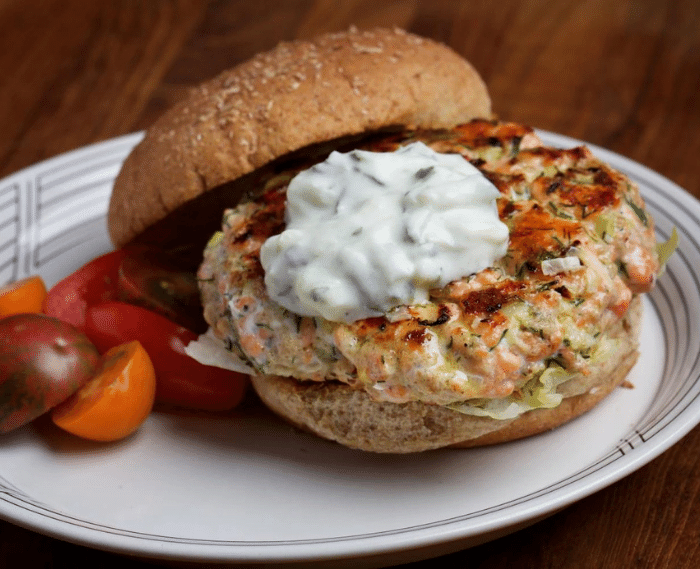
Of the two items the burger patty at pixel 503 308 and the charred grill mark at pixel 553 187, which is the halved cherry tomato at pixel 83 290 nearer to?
the burger patty at pixel 503 308

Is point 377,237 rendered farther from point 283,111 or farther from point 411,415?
point 283,111

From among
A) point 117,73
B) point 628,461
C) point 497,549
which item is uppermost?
point 628,461

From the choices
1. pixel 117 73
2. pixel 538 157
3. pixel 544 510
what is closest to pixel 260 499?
pixel 544 510

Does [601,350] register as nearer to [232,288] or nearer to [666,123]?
[232,288]

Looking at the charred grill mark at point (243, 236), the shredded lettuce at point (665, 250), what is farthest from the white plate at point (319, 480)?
the charred grill mark at point (243, 236)

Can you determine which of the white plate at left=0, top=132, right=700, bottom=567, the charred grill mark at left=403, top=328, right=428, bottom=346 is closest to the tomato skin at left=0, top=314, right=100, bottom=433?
the white plate at left=0, top=132, right=700, bottom=567

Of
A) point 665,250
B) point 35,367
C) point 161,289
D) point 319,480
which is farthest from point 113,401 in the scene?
point 665,250
